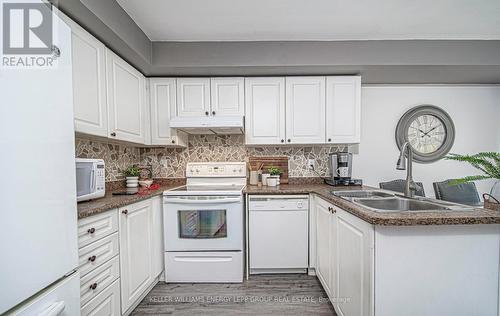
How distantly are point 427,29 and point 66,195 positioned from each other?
3.01 meters

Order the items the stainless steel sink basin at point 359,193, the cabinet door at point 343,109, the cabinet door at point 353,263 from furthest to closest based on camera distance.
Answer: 1. the cabinet door at point 343,109
2. the stainless steel sink basin at point 359,193
3. the cabinet door at point 353,263

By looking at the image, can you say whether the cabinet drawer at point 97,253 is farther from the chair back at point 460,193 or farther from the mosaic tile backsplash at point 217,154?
the chair back at point 460,193

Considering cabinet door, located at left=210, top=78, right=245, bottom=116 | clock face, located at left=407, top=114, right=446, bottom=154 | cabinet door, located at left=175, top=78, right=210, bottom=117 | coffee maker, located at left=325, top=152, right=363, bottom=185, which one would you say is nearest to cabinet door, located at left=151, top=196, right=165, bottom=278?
cabinet door, located at left=175, top=78, right=210, bottom=117

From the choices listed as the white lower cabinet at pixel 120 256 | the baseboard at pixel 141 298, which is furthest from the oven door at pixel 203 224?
the baseboard at pixel 141 298

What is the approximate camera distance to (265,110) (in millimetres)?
2445

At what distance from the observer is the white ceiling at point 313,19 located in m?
1.69

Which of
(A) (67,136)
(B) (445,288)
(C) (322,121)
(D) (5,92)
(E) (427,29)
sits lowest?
(B) (445,288)

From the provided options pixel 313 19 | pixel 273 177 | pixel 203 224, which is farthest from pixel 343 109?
pixel 203 224

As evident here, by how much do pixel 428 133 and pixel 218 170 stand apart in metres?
2.75

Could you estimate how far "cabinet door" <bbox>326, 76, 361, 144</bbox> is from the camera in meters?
2.40

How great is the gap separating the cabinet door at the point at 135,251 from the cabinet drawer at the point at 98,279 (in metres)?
0.08

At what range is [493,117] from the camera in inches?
110

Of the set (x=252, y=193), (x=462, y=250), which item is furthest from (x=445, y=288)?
(x=252, y=193)

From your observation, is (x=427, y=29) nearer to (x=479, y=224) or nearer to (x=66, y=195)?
(x=479, y=224)
